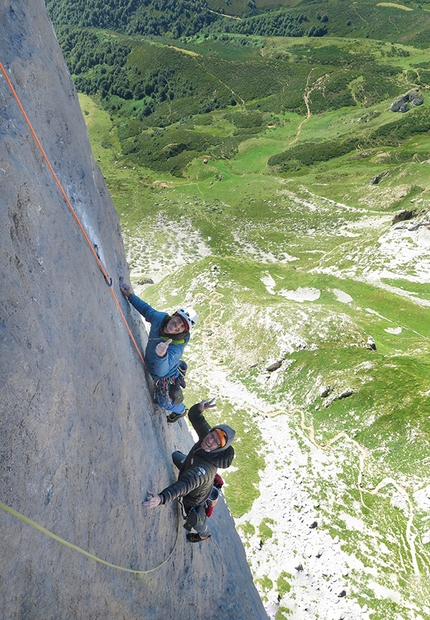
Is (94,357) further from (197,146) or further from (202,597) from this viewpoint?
(197,146)

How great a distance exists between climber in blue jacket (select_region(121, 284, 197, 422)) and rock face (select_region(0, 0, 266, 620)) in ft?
1.21

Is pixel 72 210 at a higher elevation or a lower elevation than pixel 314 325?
higher

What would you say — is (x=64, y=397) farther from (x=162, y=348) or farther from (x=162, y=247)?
(x=162, y=247)

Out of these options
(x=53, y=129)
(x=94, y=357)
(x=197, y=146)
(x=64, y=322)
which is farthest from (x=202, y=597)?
(x=197, y=146)

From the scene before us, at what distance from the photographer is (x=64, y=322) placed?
19.3 feet

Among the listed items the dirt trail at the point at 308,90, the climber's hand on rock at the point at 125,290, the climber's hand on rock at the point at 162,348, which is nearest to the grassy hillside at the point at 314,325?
the climber's hand on rock at the point at 162,348

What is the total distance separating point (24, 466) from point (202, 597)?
29.8 ft

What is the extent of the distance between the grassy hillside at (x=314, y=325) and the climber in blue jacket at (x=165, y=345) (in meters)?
14.7

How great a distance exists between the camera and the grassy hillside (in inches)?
787

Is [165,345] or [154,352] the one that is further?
[154,352]

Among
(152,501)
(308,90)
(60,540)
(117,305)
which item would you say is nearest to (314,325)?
(117,305)

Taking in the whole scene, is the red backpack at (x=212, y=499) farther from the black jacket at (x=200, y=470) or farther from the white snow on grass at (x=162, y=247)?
the white snow on grass at (x=162, y=247)

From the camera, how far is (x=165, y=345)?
8.57 m

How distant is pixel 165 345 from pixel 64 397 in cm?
327
